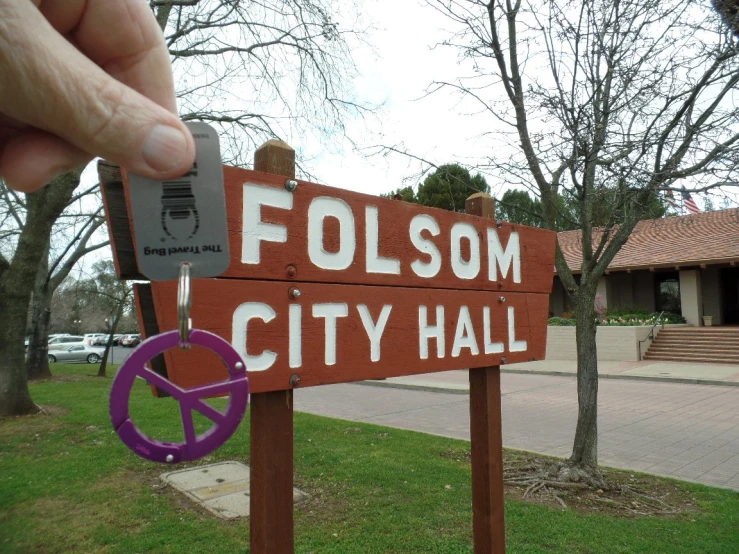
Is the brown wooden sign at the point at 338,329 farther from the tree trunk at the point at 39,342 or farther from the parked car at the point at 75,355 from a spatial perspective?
the parked car at the point at 75,355

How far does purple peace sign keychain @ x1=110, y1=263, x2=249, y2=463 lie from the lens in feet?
2.58

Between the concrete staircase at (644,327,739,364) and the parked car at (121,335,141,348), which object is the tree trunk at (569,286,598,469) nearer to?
the concrete staircase at (644,327,739,364)

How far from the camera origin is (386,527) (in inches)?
162

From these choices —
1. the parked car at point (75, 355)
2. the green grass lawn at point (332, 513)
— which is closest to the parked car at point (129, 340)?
the parked car at point (75, 355)

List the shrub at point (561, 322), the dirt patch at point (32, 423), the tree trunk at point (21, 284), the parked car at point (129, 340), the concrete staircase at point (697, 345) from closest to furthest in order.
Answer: the dirt patch at point (32, 423), the tree trunk at point (21, 284), the concrete staircase at point (697, 345), the shrub at point (561, 322), the parked car at point (129, 340)

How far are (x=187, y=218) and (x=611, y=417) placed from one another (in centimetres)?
991

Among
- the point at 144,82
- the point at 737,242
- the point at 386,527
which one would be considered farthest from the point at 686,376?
the point at 144,82

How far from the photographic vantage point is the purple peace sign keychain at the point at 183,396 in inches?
30.9

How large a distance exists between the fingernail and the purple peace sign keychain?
0.50 ft

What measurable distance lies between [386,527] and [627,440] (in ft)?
16.3

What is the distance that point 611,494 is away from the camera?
17.0 feet

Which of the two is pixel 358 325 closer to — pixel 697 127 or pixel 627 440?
pixel 697 127

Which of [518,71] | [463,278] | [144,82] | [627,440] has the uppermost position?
[518,71]

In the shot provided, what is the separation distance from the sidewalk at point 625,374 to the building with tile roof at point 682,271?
4.21 m
